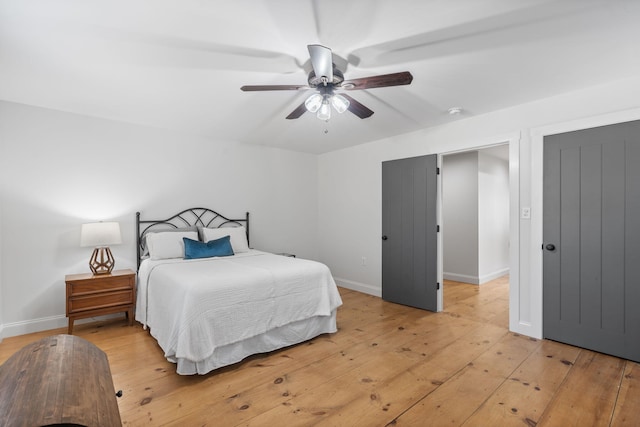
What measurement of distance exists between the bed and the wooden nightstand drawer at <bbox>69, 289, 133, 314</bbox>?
0.14 metres

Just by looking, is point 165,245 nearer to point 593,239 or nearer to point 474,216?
point 593,239

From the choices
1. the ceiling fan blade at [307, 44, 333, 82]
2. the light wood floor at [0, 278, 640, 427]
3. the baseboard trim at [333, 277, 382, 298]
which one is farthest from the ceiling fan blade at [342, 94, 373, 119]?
the baseboard trim at [333, 277, 382, 298]

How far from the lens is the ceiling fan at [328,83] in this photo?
1881mm

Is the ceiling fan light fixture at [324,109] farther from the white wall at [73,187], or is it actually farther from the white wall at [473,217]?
the white wall at [473,217]

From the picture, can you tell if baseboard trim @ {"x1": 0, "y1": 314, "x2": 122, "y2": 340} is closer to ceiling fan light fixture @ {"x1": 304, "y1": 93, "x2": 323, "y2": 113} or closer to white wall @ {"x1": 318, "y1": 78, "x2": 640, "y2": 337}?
ceiling fan light fixture @ {"x1": 304, "y1": 93, "x2": 323, "y2": 113}

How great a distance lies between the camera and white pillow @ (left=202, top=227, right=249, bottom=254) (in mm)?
→ 4062

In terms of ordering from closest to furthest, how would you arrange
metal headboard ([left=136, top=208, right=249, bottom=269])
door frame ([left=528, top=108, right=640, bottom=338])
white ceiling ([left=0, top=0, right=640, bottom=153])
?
white ceiling ([left=0, top=0, right=640, bottom=153]) → door frame ([left=528, top=108, right=640, bottom=338]) → metal headboard ([left=136, top=208, right=249, bottom=269])

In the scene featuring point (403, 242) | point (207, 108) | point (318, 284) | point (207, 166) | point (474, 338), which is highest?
point (207, 108)

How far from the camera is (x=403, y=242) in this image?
4281mm

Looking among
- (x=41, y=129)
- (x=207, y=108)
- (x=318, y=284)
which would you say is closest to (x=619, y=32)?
(x=318, y=284)

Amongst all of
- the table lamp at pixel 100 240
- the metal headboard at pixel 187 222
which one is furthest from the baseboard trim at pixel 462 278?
the table lamp at pixel 100 240

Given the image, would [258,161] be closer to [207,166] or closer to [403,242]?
[207,166]

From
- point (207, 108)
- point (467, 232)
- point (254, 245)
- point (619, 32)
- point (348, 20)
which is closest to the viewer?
point (348, 20)

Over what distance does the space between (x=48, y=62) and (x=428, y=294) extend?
442cm
